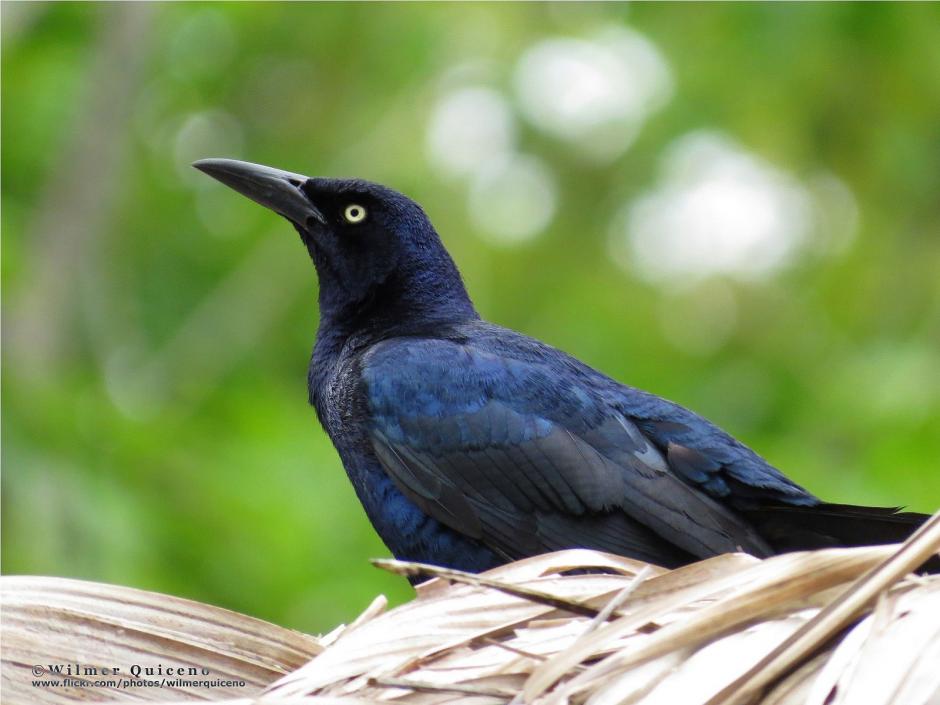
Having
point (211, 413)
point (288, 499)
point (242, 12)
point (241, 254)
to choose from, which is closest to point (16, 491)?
point (288, 499)

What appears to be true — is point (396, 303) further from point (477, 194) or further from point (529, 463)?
point (477, 194)

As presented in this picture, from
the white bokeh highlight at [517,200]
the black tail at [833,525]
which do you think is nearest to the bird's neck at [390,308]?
the black tail at [833,525]

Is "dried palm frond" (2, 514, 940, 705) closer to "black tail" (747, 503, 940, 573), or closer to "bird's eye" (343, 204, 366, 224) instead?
"black tail" (747, 503, 940, 573)

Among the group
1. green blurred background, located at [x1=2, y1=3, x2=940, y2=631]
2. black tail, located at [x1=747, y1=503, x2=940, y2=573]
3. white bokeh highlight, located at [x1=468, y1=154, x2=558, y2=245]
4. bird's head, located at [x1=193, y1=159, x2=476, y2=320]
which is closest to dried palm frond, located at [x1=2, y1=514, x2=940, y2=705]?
black tail, located at [x1=747, y1=503, x2=940, y2=573]

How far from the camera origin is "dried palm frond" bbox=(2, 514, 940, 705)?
195cm

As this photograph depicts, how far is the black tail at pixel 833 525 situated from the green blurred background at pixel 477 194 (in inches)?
171

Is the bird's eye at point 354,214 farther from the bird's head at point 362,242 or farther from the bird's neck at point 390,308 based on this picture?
the bird's neck at point 390,308

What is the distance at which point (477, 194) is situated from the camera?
1172 centimetres

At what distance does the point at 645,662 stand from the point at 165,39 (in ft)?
36.7

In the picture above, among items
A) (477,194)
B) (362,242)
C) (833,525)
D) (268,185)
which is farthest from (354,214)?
(477,194)

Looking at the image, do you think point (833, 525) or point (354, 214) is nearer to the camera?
point (833, 525)

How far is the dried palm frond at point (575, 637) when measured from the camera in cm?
195

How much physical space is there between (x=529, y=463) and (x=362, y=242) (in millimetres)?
1204

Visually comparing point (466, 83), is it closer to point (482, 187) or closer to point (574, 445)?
point (482, 187)
